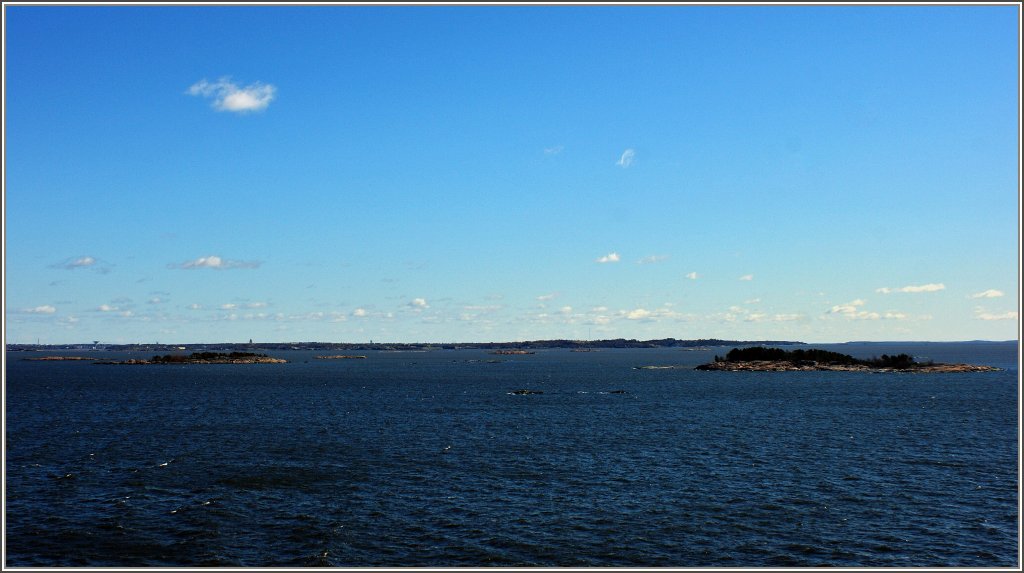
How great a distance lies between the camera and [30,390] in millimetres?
145625

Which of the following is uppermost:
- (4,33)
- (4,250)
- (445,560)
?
(4,33)

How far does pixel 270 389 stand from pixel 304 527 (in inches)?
4388

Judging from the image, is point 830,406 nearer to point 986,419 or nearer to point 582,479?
point 986,419

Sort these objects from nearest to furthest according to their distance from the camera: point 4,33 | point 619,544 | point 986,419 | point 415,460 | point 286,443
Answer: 1. point 4,33
2. point 619,544
3. point 415,460
4. point 286,443
5. point 986,419

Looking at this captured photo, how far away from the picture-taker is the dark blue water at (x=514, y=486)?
3941 cm

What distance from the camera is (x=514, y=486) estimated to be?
53.8 m

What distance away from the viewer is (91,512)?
152 ft

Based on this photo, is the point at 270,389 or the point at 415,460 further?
the point at 270,389

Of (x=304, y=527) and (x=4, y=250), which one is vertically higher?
(x=4, y=250)

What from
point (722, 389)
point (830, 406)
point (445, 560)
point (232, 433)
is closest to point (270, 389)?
point (232, 433)

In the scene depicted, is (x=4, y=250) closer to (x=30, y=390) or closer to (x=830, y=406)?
(x=830, y=406)

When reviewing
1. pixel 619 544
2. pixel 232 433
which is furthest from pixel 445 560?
pixel 232 433

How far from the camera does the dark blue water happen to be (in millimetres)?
39406

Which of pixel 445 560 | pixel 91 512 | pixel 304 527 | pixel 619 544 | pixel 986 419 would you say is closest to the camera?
pixel 445 560
